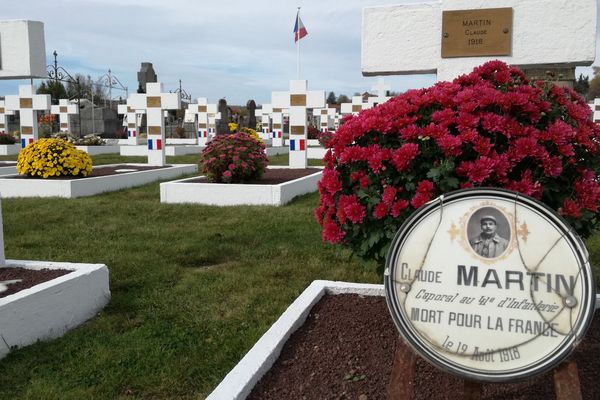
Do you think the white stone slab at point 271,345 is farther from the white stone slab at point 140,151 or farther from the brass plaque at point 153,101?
the white stone slab at point 140,151

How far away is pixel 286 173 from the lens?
1097 cm

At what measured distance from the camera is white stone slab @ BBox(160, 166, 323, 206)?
8.25 metres

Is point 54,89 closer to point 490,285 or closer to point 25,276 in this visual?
point 25,276

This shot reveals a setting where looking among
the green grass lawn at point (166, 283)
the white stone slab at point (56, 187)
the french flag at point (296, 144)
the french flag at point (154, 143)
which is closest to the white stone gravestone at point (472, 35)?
the green grass lawn at point (166, 283)

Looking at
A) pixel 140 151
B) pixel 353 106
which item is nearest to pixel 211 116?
pixel 353 106

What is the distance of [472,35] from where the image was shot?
3854 millimetres

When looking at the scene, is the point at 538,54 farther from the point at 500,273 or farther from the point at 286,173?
the point at 286,173

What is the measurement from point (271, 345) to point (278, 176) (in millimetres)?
7851

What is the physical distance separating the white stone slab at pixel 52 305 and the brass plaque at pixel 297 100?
8883mm

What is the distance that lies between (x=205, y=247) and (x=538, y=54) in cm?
356

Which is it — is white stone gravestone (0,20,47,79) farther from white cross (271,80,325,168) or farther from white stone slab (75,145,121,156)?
white stone slab (75,145,121,156)

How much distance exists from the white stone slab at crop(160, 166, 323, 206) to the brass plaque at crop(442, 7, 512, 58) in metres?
4.66

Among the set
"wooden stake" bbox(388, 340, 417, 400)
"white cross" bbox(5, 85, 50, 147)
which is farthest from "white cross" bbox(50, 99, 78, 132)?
"wooden stake" bbox(388, 340, 417, 400)

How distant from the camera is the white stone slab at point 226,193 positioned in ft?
27.1
